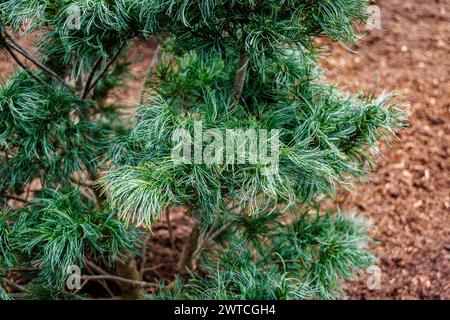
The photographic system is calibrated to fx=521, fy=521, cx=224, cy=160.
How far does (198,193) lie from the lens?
1187mm

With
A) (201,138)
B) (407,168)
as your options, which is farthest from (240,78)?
(407,168)

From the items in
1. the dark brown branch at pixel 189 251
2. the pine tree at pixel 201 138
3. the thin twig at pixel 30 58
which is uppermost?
the thin twig at pixel 30 58

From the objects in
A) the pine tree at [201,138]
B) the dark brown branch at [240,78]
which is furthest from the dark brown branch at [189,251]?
the dark brown branch at [240,78]

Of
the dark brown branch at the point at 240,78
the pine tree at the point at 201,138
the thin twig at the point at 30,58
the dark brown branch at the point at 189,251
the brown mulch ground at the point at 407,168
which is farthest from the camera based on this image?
the brown mulch ground at the point at 407,168

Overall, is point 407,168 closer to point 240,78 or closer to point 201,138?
point 240,78

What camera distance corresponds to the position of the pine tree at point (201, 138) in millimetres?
1178

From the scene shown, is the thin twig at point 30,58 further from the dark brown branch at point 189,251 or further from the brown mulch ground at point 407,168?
the dark brown branch at point 189,251

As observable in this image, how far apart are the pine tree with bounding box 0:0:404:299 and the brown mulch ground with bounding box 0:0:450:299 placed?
34 cm

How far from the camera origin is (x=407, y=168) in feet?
8.04

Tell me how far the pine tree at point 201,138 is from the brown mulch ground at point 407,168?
336 millimetres

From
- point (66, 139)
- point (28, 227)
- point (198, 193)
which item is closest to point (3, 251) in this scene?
point (28, 227)

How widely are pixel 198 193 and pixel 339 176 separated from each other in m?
0.39

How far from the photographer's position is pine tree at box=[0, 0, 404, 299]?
3.86ft

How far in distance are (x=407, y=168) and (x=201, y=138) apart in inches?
61.8
